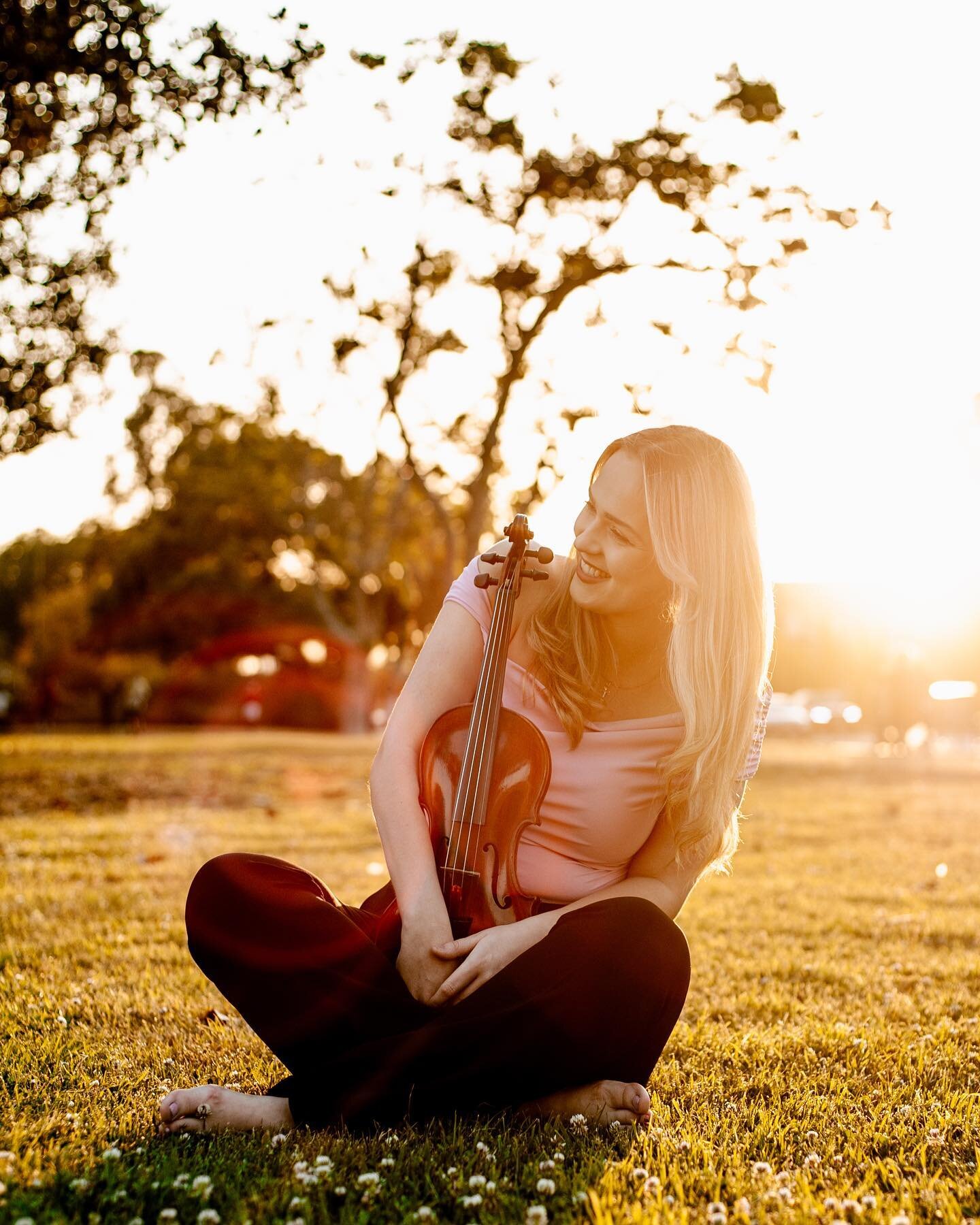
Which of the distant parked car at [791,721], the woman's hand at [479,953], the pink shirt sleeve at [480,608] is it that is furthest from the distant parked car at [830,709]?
the woman's hand at [479,953]

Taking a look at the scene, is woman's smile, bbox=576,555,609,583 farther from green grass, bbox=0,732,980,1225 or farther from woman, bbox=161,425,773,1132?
green grass, bbox=0,732,980,1225

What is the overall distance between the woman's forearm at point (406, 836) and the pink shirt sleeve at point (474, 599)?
0.43 meters

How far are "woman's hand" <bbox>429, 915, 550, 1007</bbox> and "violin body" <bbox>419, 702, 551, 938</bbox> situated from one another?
12cm

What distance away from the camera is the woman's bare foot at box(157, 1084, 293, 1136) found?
271 cm

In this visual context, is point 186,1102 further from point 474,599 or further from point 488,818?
point 474,599

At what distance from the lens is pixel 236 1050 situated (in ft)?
11.7

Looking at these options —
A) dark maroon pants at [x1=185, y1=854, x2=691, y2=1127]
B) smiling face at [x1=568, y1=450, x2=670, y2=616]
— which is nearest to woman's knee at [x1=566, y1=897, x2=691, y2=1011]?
dark maroon pants at [x1=185, y1=854, x2=691, y2=1127]

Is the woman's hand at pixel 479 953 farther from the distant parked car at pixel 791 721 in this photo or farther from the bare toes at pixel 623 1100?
the distant parked car at pixel 791 721

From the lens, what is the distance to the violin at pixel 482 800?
9.61ft

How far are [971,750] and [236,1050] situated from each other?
3239 centimetres

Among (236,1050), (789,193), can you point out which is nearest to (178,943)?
(236,1050)

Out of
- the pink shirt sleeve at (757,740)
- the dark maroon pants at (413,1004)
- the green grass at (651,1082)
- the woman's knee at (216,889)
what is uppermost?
the pink shirt sleeve at (757,740)

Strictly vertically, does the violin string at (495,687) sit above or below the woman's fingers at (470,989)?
above

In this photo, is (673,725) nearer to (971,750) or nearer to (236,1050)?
(236,1050)
